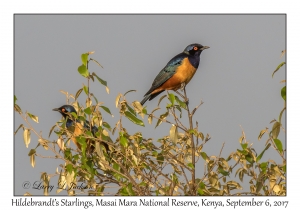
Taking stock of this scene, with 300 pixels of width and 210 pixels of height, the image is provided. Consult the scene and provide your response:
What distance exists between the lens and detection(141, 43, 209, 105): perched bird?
8.88 metres

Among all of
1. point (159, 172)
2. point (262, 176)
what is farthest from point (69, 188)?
point (262, 176)

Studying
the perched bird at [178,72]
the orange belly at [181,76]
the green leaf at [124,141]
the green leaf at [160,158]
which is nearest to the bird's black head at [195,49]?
the perched bird at [178,72]

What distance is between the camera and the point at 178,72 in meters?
8.92

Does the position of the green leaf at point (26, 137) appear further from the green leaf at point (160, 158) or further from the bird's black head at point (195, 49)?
the bird's black head at point (195, 49)

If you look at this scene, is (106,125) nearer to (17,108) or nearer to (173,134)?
(173,134)

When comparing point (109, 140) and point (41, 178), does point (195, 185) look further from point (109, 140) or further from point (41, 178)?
point (41, 178)

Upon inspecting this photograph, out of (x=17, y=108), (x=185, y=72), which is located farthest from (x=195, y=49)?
(x=17, y=108)

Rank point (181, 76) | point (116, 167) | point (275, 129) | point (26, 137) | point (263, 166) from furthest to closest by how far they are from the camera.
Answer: point (181, 76)
point (116, 167)
point (26, 137)
point (263, 166)
point (275, 129)

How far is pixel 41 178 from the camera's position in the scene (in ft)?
16.1

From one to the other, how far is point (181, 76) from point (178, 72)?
0.12 meters

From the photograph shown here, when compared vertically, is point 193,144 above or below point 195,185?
above

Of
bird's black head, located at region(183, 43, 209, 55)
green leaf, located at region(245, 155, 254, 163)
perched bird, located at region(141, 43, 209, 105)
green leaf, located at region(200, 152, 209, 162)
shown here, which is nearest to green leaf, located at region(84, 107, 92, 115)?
green leaf, located at region(200, 152, 209, 162)

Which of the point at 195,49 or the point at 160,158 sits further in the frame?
the point at 195,49

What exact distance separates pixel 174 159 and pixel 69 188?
1040 mm
